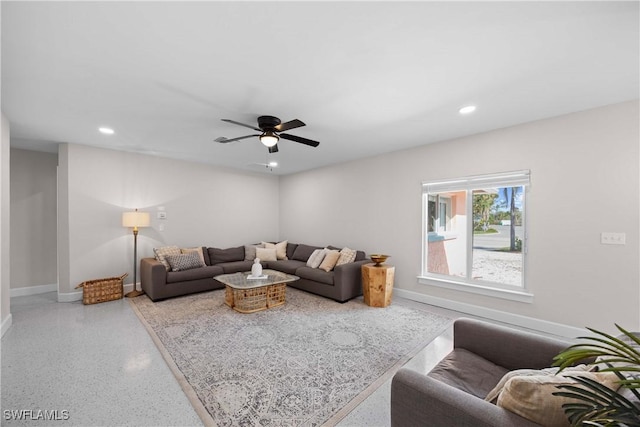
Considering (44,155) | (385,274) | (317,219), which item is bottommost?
(385,274)

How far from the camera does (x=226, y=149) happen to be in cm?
441

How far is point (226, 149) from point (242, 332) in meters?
2.95

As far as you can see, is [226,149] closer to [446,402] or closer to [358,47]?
[358,47]

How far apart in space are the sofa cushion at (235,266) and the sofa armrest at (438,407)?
422 cm

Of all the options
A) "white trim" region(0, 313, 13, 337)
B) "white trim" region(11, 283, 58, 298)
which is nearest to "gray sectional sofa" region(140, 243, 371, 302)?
"white trim" region(0, 313, 13, 337)

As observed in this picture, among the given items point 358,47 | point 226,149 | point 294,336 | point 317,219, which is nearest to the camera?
point 358,47

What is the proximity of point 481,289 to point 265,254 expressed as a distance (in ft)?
13.2

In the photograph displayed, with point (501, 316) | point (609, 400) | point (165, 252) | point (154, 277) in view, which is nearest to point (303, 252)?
point (165, 252)

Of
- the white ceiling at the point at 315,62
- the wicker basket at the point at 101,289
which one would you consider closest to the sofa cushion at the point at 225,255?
the wicker basket at the point at 101,289

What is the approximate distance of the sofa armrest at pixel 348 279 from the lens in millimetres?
4078

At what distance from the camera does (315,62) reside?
1.98m

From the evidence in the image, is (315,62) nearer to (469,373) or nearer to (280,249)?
(469,373)

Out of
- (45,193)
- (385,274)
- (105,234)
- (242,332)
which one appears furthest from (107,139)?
(385,274)

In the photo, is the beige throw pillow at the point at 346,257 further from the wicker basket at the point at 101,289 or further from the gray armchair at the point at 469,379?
the wicker basket at the point at 101,289
